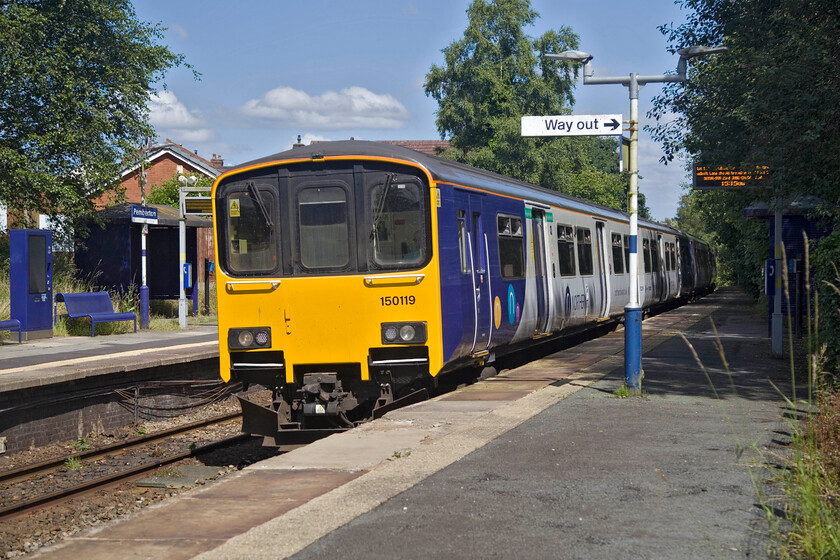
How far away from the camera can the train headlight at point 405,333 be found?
9.71 meters

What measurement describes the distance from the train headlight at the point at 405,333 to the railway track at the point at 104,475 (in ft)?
10.3

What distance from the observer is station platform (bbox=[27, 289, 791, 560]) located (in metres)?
5.12

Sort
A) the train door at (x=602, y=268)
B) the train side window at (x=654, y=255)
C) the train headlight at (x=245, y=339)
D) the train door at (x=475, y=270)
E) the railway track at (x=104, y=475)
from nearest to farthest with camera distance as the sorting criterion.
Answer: the railway track at (x=104, y=475), the train headlight at (x=245, y=339), the train door at (x=475, y=270), the train door at (x=602, y=268), the train side window at (x=654, y=255)

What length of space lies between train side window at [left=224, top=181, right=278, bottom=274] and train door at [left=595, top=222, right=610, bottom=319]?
33.8ft

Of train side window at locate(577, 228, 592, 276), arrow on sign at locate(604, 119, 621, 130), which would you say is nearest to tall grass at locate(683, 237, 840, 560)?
arrow on sign at locate(604, 119, 621, 130)

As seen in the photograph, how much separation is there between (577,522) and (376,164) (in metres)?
5.33

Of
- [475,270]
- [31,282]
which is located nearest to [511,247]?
[475,270]

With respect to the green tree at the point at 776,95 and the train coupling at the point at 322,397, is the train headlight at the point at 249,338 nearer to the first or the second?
the train coupling at the point at 322,397

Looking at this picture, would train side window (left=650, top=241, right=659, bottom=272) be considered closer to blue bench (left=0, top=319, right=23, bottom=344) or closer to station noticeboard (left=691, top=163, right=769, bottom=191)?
station noticeboard (left=691, top=163, right=769, bottom=191)

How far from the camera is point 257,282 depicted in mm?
10039

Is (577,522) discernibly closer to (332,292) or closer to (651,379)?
(332,292)

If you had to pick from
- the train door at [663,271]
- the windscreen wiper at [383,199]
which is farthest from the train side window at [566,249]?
the train door at [663,271]

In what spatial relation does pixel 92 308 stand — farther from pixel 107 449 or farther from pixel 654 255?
pixel 654 255

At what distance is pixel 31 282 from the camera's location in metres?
18.6
